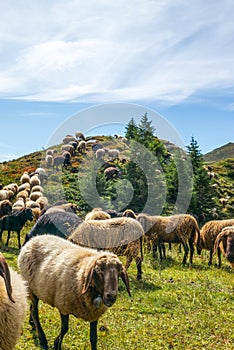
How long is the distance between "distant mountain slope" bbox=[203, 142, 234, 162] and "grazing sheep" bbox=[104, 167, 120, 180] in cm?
11945

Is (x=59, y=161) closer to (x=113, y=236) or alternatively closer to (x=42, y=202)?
(x=42, y=202)

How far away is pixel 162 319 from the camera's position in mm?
9773

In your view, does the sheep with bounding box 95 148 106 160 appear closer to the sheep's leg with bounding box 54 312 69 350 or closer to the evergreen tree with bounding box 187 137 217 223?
the evergreen tree with bounding box 187 137 217 223

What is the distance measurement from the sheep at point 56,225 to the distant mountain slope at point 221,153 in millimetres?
138421

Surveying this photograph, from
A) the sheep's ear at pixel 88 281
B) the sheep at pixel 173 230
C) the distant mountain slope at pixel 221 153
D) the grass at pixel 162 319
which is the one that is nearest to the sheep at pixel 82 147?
the sheep at pixel 173 230

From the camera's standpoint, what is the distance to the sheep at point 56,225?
15.8 m

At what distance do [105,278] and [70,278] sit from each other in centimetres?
101

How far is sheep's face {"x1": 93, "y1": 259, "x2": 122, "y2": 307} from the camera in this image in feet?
21.2

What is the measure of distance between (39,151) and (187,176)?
3359 centimetres

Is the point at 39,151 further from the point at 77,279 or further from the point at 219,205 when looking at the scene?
the point at 77,279

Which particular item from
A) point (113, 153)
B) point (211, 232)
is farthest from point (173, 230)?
point (113, 153)

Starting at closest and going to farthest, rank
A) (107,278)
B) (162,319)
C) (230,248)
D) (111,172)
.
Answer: (107,278)
(162,319)
(230,248)
(111,172)

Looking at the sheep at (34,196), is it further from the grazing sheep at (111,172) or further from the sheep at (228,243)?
the sheep at (228,243)

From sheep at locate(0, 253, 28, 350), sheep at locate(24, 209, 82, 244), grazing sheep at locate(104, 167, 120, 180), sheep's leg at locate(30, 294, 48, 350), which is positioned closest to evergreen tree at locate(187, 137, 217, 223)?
grazing sheep at locate(104, 167, 120, 180)
